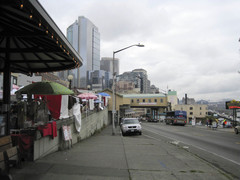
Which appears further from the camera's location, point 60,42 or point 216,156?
point 216,156

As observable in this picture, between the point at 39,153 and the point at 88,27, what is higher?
the point at 88,27

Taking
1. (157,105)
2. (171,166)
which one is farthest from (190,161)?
(157,105)

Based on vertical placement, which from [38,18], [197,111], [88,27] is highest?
[88,27]

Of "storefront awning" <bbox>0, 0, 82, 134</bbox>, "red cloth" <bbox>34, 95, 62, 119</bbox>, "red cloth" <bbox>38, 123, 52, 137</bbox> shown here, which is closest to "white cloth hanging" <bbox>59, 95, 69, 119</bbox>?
"red cloth" <bbox>34, 95, 62, 119</bbox>

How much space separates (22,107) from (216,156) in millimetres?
9135

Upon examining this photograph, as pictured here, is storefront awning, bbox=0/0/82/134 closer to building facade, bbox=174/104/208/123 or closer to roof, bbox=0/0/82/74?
roof, bbox=0/0/82/74

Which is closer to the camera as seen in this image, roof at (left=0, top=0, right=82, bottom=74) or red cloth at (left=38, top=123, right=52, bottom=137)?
roof at (left=0, top=0, right=82, bottom=74)

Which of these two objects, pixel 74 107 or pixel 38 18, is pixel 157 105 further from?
pixel 38 18

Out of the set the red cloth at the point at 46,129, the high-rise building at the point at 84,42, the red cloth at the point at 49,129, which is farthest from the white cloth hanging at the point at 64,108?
the high-rise building at the point at 84,42

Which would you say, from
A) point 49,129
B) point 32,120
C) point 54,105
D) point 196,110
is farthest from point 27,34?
point 196,110

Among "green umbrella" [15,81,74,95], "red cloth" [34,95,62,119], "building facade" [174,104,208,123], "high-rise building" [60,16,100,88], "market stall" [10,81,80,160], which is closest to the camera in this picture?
"market stall" [10,81,80,160]

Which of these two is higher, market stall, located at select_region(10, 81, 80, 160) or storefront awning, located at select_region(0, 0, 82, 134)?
storefront awning, located at select_region(0, 0, 82, 134)

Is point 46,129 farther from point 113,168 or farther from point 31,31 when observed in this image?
point 31,31

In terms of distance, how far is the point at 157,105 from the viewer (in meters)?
67.5
